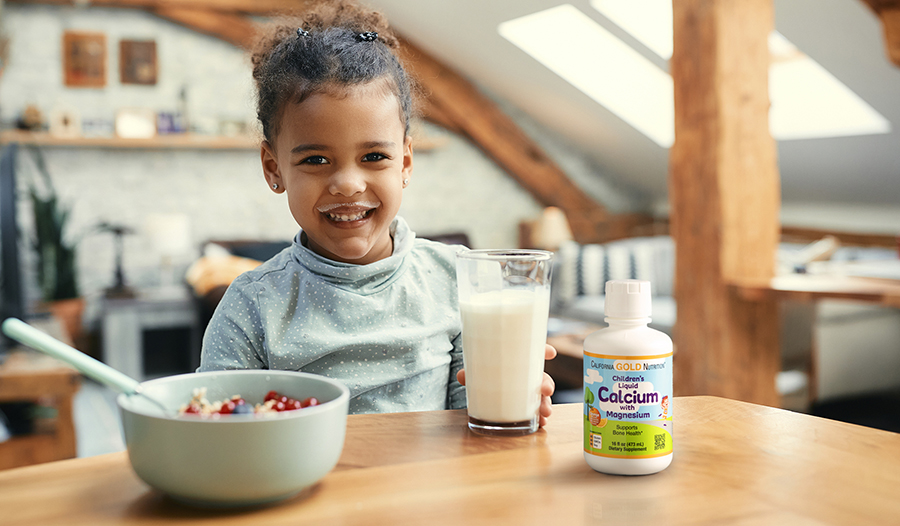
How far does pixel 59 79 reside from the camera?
16.9 ft

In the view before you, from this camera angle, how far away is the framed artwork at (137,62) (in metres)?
5.29

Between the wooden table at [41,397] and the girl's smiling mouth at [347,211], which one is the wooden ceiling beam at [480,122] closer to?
the wooden table at [41,397]

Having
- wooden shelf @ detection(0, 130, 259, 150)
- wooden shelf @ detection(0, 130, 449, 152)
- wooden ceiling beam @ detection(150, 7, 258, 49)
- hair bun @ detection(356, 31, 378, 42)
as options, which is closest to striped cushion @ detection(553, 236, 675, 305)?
wooden shelf @ detection(0, 130, 449, 152)

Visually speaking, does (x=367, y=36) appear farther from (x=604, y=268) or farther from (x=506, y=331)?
(x=604, y=268)

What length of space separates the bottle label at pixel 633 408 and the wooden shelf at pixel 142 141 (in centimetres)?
471

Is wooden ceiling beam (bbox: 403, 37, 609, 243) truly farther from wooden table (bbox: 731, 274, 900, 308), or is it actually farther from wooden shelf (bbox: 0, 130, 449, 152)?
wooden table (bbox: 731, 274, 900, 308)

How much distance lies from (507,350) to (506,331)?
21 millimetres

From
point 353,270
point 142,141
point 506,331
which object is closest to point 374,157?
point 353,270

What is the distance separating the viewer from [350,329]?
1068mm

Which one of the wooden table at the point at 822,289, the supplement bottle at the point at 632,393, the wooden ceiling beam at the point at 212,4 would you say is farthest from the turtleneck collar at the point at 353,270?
the wooden ceiling beam at the point at 212,4

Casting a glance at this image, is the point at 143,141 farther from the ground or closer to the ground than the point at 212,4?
closer to the ground

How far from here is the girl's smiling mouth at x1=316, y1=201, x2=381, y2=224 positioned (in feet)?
3.34

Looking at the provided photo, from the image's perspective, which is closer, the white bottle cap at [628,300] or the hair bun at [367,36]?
the white bottle cap at [628,300]

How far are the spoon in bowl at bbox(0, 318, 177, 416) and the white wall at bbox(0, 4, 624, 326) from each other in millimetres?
4585
